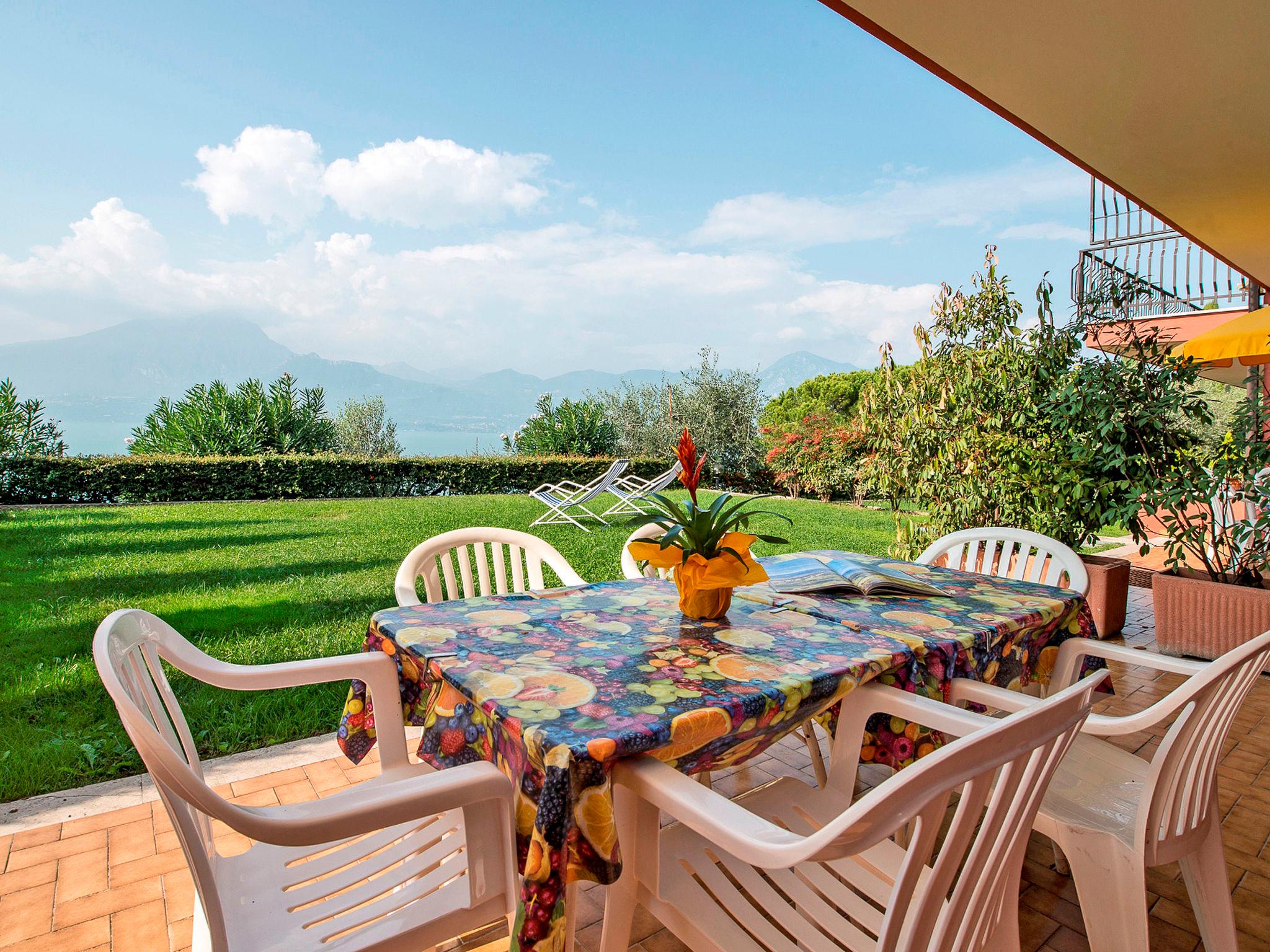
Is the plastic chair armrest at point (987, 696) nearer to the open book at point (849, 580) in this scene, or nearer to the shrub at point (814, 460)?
the open book at point (849, 580)

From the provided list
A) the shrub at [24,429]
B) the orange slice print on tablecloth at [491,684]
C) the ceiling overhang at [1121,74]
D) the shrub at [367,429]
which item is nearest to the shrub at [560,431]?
the shrub at [367,429]

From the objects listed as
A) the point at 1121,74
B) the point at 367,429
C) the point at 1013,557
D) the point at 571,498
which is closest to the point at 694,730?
the point at 1013,557

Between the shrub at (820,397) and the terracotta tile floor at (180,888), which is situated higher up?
the shrub at (820,397)

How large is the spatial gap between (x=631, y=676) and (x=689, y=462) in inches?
16.5

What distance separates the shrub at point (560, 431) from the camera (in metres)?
12.6

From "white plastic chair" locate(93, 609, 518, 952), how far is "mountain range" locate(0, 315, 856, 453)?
4631 cm

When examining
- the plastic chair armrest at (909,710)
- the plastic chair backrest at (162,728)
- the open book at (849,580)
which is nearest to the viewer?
the plastic chair backrest at (162,728)

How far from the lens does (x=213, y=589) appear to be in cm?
480

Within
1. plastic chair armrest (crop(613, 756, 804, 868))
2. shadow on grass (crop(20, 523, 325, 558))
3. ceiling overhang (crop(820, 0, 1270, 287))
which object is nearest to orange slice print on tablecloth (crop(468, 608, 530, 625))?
plastic chair armrest (crop(613, 756, 804, 868))

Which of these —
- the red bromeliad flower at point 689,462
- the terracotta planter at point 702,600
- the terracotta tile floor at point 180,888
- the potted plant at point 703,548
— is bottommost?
the terracotta tile floor at point 180,888

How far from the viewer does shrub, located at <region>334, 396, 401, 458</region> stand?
1458 cm

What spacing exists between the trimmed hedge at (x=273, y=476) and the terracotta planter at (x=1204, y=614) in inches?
327

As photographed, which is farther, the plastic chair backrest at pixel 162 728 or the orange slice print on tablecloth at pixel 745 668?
the orange slice print on tablecloth at pixel 745 668

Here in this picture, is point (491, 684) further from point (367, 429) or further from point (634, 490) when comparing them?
point (367, 429)
